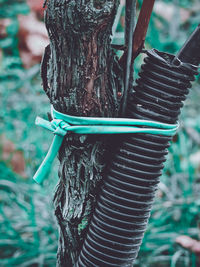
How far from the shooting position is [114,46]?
52cm

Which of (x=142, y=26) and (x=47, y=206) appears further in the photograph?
(x=47, y=206)

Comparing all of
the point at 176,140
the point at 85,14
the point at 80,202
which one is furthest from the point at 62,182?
the point at 176,140

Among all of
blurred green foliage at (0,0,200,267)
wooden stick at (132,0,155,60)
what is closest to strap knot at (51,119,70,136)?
wooden stick at (132,0,155,60)

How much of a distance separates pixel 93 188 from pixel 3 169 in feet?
3.91

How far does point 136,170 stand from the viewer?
51 centimetres

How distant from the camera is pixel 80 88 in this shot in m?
0.49

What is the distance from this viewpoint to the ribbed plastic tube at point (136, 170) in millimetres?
495

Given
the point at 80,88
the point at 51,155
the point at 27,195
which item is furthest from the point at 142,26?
the point at 27,195

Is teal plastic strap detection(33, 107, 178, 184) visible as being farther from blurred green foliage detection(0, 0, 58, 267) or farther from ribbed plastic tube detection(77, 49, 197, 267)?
blurred green foliage detection(0, 0, 58, 267)

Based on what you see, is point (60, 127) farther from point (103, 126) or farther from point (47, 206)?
point (47, 206)

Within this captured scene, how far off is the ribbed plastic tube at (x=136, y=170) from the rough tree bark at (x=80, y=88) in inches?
1.2

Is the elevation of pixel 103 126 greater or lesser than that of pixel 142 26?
lesser

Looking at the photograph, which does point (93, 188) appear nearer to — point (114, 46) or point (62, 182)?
point (62, 182)

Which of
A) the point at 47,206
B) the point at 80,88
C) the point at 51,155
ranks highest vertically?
the point at 80,88
